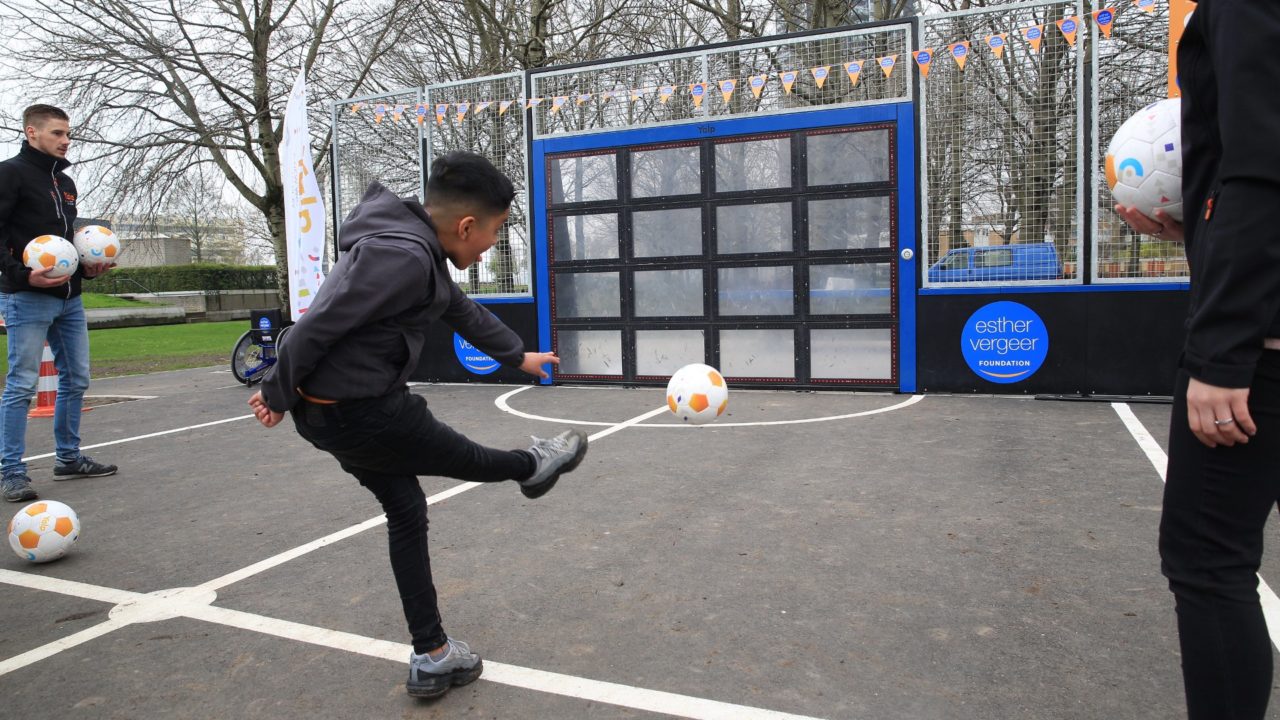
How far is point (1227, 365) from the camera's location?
1.71 meters

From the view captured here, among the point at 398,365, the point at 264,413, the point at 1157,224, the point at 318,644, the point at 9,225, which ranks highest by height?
the point at 9,225

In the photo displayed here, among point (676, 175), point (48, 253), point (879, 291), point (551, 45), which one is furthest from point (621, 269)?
point (551, 45)

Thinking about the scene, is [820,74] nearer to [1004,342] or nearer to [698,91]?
[698,91]

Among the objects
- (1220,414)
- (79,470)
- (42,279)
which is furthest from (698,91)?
(1220,414)

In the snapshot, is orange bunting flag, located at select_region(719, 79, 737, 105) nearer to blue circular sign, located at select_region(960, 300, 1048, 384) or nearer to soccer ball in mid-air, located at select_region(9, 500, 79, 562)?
blue circular sign, located at select_region(960, 300, 1048, 384)

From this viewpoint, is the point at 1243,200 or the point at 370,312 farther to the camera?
the point at 370,312

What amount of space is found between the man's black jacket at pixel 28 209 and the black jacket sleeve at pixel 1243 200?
21.5 feet

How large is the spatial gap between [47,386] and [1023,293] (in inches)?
415

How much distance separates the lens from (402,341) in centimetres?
273

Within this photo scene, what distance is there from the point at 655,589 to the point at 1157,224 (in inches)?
92.9

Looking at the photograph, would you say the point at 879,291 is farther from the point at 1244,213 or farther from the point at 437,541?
the point at 1244,213

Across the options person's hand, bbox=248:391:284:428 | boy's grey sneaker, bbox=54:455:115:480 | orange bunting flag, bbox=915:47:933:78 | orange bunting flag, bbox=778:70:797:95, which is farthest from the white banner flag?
person's hand, bbox=248:391:284:428

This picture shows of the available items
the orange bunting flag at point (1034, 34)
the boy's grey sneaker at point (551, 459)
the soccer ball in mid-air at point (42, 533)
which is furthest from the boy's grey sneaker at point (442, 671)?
the orange bunting flag at point (1034, 34)

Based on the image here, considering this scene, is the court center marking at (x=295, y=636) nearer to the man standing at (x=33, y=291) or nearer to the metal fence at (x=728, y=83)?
the man standing at (x=33, y=291)
